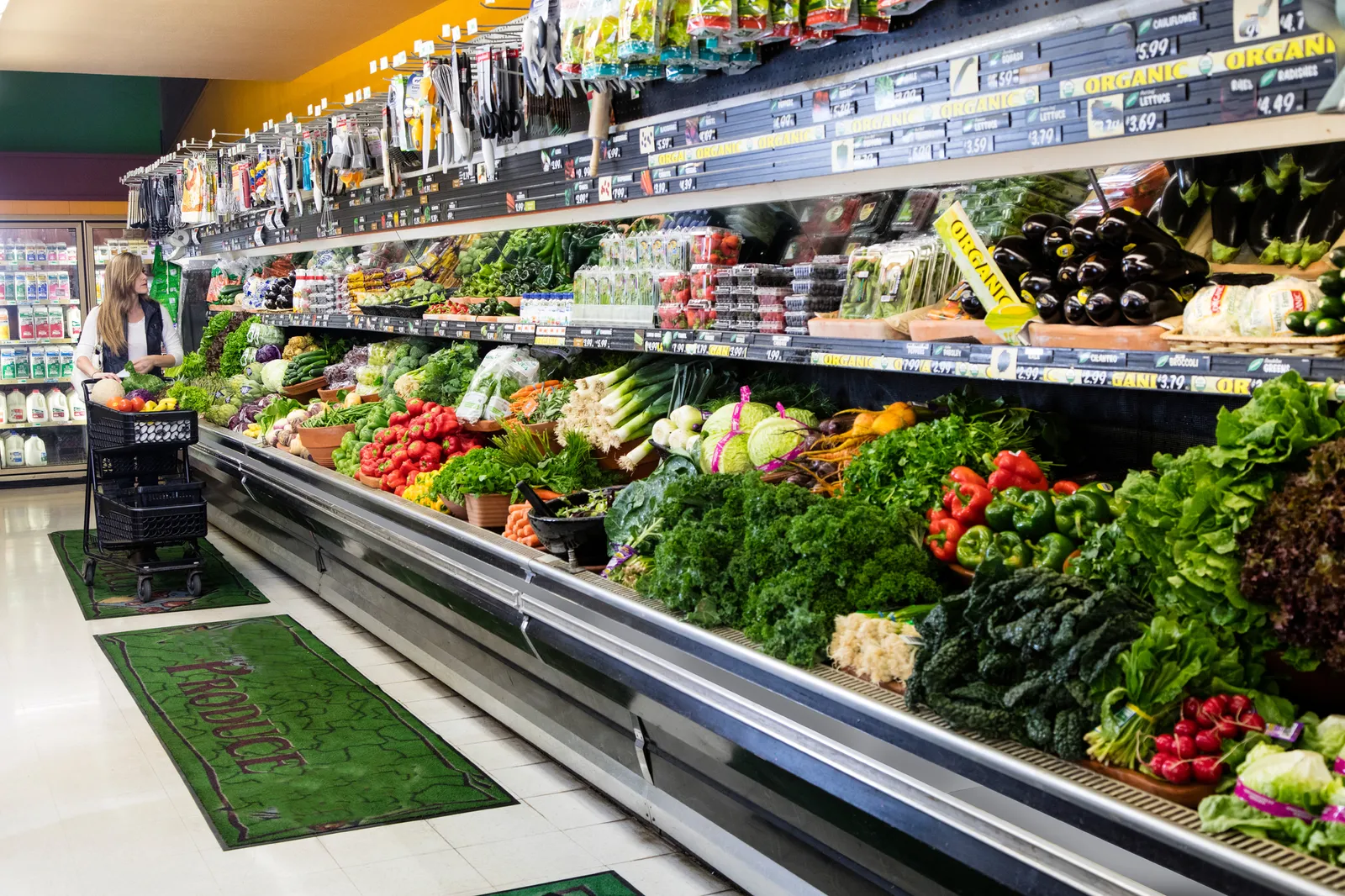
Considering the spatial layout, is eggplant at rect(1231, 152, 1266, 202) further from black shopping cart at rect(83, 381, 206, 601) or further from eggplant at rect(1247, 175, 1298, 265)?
black shopping cart at rect(83, 381, 206, 601)

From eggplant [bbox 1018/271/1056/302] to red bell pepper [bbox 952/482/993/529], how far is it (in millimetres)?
476

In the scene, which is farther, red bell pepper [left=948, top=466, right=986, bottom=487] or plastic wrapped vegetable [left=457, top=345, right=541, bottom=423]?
plastic wrapped vegetable [left=457, top=345, right=541, bottom=423]

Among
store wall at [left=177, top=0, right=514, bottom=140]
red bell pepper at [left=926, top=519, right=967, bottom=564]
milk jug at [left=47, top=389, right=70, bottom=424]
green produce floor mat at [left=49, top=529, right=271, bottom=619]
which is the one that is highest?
store wall at [left=177, top=0, right=514, bottom=140]

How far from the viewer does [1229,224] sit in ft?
9.46

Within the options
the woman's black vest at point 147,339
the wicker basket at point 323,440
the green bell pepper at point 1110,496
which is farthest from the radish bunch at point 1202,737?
the woman's black vest at point 147,339

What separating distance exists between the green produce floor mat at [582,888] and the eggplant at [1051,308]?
1900mm

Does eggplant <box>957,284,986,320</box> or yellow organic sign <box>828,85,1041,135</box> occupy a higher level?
yellow organic sign <box>828,85,1041,135</box>

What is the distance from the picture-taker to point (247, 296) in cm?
1023

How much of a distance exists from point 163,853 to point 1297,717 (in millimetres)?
3114

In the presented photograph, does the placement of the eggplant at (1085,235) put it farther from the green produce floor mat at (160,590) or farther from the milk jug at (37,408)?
the milk jug at (37,408)

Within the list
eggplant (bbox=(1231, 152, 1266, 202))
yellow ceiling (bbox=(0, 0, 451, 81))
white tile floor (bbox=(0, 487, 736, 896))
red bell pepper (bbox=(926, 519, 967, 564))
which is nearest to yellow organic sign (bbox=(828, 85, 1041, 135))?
eggplant (bbox=(1231, 152, 1266, 202))

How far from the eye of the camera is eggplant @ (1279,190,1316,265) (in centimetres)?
267

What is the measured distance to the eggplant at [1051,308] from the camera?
9.30ft

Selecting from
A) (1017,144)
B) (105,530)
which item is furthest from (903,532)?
(105,530)
